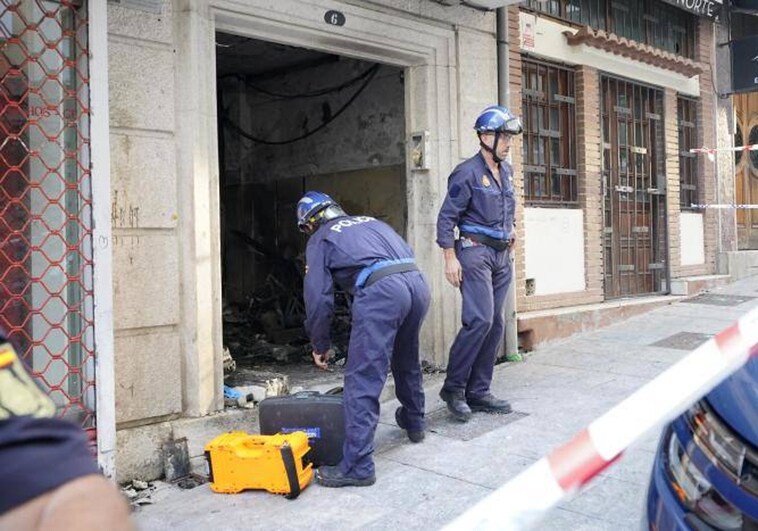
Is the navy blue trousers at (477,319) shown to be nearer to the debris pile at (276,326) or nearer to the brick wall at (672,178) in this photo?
the debris pile at (276,326)

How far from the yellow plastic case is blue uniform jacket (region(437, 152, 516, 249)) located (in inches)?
74.2

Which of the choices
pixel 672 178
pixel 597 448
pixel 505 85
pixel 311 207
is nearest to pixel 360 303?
pixel 311 207

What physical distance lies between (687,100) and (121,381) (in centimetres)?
868

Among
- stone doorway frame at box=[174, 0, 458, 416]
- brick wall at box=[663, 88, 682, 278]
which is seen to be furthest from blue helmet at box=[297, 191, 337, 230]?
brick wall at box=[663, 88, 682, 278]

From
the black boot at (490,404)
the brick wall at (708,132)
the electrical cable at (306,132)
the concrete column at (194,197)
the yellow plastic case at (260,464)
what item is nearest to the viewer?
the yellow plastic case at (260,464)

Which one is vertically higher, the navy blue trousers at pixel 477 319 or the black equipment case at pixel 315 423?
the navy blue trousers at pixel 477 319

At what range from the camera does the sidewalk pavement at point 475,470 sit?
3.60 metres

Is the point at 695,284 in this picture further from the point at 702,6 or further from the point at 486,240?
the point at 486,240

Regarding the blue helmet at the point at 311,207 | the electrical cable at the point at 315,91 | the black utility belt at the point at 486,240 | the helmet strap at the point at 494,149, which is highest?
the electrical cable at the point at 315,91

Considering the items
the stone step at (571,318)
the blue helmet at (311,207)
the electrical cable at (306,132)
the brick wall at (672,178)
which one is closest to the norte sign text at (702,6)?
the brick wall at (672,178)

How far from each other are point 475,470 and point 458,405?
2.92 feet

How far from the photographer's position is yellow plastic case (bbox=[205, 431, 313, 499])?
3857mm

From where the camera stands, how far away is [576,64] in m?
7.99

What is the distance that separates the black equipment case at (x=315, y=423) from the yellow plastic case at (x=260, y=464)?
0.19m
